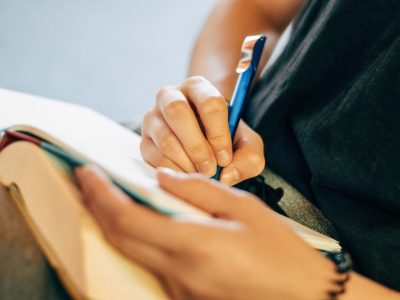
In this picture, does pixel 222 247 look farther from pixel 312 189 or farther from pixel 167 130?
pixel 312 189

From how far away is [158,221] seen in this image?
9.9 inches

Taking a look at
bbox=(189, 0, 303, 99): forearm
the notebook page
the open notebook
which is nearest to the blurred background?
bbox=(189, 0, 303, 99): forearm

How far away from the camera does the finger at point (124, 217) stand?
25cm

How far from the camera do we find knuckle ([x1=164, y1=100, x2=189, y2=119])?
18.4 inches

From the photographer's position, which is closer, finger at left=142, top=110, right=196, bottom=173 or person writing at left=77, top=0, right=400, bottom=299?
person writing at left=77, top=0, right=400, bottom=299

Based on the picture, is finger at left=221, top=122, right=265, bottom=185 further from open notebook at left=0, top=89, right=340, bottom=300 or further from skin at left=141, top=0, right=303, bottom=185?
open notebook at left=0, top=89, right=340, bottom=300

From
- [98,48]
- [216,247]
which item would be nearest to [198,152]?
[216,247]

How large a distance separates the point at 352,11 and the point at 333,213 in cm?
31

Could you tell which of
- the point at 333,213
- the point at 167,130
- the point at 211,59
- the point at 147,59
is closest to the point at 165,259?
the point at 167,130

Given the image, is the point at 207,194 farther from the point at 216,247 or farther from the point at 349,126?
the point at 349,126

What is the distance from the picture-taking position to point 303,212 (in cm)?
58

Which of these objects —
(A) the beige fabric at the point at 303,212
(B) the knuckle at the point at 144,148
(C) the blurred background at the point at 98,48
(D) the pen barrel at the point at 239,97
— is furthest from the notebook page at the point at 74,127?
(C) the blurred background at the point at 98,48

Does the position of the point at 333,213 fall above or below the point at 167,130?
below

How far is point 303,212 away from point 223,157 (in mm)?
184
